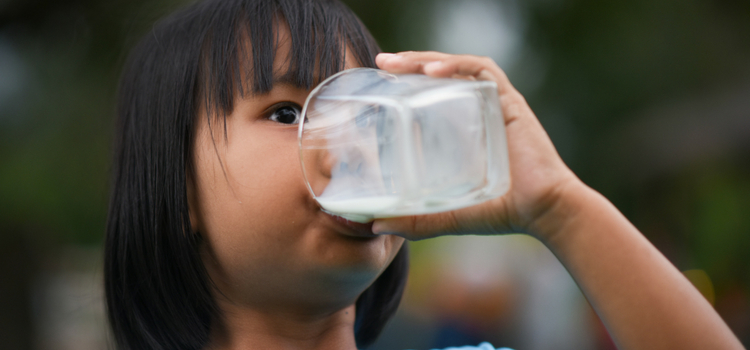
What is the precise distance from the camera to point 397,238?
1284 millimetres

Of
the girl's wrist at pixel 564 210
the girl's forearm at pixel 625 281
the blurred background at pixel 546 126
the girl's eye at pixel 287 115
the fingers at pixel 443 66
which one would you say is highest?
the fingers at pixel 443 66

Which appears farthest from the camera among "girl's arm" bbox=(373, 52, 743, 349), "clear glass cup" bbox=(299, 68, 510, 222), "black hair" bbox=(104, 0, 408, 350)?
"black hair" bbox=(104, 0, 408, 350)

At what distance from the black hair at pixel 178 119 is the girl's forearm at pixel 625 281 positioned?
587mm

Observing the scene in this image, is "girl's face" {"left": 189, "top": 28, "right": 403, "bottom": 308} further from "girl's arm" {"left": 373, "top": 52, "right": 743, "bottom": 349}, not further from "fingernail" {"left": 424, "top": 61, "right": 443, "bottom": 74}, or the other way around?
"fingernail" {"left": 424, "top": 61, "right": 443, "bottom": 74}

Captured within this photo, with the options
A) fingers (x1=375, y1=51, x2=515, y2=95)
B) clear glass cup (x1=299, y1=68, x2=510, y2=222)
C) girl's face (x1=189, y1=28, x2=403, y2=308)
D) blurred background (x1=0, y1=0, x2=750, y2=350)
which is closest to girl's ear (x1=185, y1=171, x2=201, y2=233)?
girl's face (x1=189, y1=28, x2=403, y2=308)

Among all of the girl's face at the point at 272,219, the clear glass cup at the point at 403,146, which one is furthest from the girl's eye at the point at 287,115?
the clear glass cup at the point at 403,146

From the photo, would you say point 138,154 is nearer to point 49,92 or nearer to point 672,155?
point 49,92

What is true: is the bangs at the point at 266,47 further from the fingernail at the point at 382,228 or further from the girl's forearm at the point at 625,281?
the girl's forearm at the point at 625,281

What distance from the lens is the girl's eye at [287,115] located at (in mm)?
1166

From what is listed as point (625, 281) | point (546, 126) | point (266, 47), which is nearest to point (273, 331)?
point (266, 47)

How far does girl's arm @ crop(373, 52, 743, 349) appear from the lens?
3.16 feet

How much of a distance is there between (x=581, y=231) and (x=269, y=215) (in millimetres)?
599

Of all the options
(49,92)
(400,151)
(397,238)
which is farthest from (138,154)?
(49,92)

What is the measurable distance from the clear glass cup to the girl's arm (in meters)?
0.09
